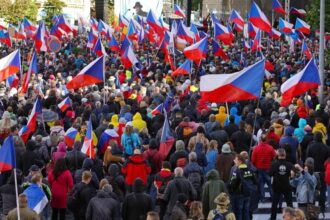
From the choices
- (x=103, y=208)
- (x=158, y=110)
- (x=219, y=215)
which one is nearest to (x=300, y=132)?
(x=158, y=110)

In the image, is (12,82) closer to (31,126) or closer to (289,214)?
(31,126)

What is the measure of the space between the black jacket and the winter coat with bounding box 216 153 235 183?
165 cm

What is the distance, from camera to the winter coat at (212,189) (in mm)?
12664

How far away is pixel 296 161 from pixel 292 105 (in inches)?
190

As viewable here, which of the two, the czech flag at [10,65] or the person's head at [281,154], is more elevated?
the person's head at [281,154]

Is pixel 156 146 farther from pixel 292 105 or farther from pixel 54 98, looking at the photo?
pixel 54 98

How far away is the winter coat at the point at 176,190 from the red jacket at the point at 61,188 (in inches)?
60.5

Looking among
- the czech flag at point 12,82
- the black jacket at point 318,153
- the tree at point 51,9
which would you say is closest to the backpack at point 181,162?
the black jacket at point 318,153

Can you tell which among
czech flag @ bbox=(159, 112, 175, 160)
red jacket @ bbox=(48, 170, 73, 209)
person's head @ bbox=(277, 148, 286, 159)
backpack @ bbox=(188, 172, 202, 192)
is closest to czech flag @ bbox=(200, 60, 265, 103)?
czech flag @ bbox=(159, 112, 175, 160)

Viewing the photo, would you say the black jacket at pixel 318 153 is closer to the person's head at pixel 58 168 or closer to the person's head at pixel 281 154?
the person's head at pixel 281 154

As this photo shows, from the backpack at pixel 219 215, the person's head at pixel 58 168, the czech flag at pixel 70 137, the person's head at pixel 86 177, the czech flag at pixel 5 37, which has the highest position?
the backpack at pixel 219 215

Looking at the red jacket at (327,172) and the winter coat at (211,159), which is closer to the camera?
the red jacket at (327,172)

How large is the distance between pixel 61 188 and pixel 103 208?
5.75 feet

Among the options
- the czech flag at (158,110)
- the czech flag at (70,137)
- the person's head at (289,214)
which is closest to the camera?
the person's head at (289,214)
